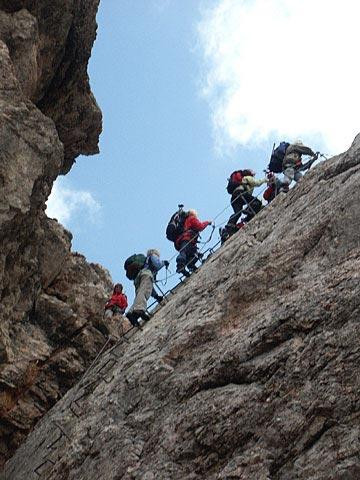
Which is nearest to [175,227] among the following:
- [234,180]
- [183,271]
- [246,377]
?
[183,271]

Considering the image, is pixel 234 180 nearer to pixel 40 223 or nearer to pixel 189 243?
pixel 189 243

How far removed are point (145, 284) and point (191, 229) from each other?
10.1 ft

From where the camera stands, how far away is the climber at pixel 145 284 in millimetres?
17484

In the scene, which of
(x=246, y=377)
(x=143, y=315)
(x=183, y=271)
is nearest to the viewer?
(x=246, y=377)

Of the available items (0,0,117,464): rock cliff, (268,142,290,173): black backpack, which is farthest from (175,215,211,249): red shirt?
(0,0,117,464): rock cliff

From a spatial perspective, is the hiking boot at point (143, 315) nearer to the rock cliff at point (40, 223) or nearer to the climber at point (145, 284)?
the climber at point (145, 284)

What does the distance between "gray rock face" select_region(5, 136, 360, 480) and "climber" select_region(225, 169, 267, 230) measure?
404 centimetres

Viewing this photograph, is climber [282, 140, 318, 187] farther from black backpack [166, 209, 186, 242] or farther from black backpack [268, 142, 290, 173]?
black backpack [166, 209, 186, 242]

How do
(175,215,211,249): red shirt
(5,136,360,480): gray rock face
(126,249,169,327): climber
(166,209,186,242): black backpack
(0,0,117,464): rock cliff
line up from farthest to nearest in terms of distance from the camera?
(166,209,186,242): black backpack → (175,215,211,249): red shirt → (0,0,117,464): rock cliff → (126,249,169,327): climber → (5,136,360,480): gray rock face

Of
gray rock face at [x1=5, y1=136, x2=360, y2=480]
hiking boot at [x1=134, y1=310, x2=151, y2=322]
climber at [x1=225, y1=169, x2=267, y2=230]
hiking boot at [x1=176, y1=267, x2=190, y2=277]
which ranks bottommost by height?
gray rock face at [x1=5, y1=136, x2=360, y2=480]

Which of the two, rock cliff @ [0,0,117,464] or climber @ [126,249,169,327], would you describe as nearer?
climber @ [126,249,169,327]

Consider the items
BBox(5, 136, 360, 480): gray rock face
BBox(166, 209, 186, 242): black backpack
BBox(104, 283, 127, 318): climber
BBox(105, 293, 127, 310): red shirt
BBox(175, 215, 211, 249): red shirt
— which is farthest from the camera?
BBox(105, 293, 127, 310): red shirt

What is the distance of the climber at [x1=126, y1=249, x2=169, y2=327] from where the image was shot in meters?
17.5

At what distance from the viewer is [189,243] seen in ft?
67.2
